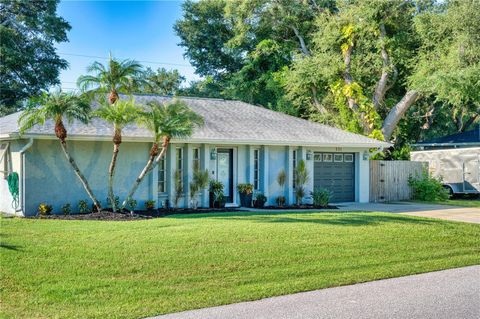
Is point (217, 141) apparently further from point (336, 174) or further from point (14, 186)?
point (14, 186)

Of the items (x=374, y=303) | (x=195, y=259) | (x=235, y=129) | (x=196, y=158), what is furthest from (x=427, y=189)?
(x=374, y=303)

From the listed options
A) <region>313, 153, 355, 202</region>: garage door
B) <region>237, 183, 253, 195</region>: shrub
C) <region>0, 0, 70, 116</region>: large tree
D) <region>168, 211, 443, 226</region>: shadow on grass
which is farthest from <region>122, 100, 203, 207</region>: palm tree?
<region>0, 0, 70, 116</region>: large tree

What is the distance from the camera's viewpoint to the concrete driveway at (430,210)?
17648mm

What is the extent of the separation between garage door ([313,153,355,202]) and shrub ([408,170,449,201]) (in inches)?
147

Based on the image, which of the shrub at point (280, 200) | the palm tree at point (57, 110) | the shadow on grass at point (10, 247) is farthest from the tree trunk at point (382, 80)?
the shadow on grass at point (10, 247)

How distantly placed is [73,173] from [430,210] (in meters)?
11.8

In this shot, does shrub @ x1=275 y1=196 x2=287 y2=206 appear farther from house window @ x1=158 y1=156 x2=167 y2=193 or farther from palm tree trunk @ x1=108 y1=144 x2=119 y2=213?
palm tree trunk @ x1=108 y1=144 x2=119 y2=213

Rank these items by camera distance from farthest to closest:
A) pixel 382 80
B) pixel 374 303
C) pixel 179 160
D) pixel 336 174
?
pixel 382 80, pixel 336 174, pixel 179 160, pixel 374 303

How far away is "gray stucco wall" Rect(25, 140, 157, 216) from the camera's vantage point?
1658cm

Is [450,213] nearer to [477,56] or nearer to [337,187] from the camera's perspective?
[337,187]

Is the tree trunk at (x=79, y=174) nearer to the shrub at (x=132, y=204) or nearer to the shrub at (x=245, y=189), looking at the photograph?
the shrub at (x=132, y=204)

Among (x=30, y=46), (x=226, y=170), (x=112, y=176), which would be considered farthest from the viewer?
(x=30, y=46)

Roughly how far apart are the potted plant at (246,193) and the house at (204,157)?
0.29 m

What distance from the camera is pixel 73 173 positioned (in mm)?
17203
